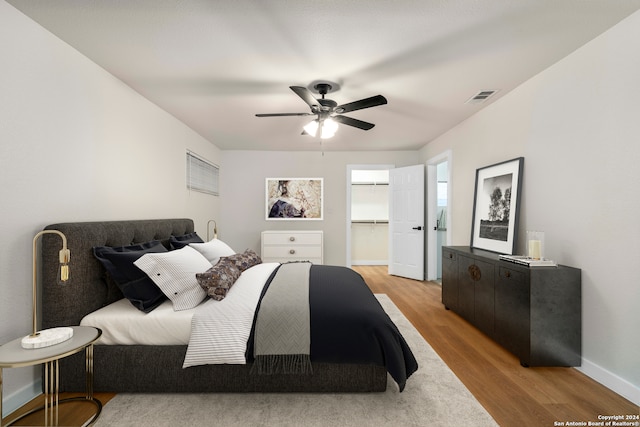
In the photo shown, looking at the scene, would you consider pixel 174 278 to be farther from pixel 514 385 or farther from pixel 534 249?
pixel 534 249

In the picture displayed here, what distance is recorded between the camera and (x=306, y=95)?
7.40ft

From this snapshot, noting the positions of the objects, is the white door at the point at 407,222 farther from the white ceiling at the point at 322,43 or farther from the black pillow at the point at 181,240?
the black pillow at the point at 181,240

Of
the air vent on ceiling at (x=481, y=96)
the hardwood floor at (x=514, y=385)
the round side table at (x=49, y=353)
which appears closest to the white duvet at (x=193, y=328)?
the round side table at (x=49, y=353)

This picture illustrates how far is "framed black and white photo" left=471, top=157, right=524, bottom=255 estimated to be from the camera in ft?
8.79

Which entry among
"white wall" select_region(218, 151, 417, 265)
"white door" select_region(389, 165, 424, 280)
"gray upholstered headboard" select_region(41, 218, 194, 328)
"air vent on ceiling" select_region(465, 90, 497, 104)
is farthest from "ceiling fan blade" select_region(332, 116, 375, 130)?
"white wall" select_region(218, 151, 417, 265)

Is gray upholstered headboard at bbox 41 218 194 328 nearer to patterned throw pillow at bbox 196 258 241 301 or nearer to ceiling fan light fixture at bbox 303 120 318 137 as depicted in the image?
patterned throw pillow at bbox 196 258 241 301

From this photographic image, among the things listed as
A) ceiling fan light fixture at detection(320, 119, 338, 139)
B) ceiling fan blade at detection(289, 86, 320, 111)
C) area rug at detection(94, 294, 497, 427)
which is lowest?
area rug at detection(94, 294, 497, 427)

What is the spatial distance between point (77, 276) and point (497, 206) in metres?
3.56

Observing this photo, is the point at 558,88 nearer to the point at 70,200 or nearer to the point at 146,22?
the point at 146,22

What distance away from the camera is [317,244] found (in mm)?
4836

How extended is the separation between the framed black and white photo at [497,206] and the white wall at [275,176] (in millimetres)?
2224

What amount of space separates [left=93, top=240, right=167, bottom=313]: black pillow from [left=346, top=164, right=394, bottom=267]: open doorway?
4.82 meters

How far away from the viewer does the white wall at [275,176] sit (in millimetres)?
5223

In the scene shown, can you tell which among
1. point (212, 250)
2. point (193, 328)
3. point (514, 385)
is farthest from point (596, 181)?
point (212, 250)
